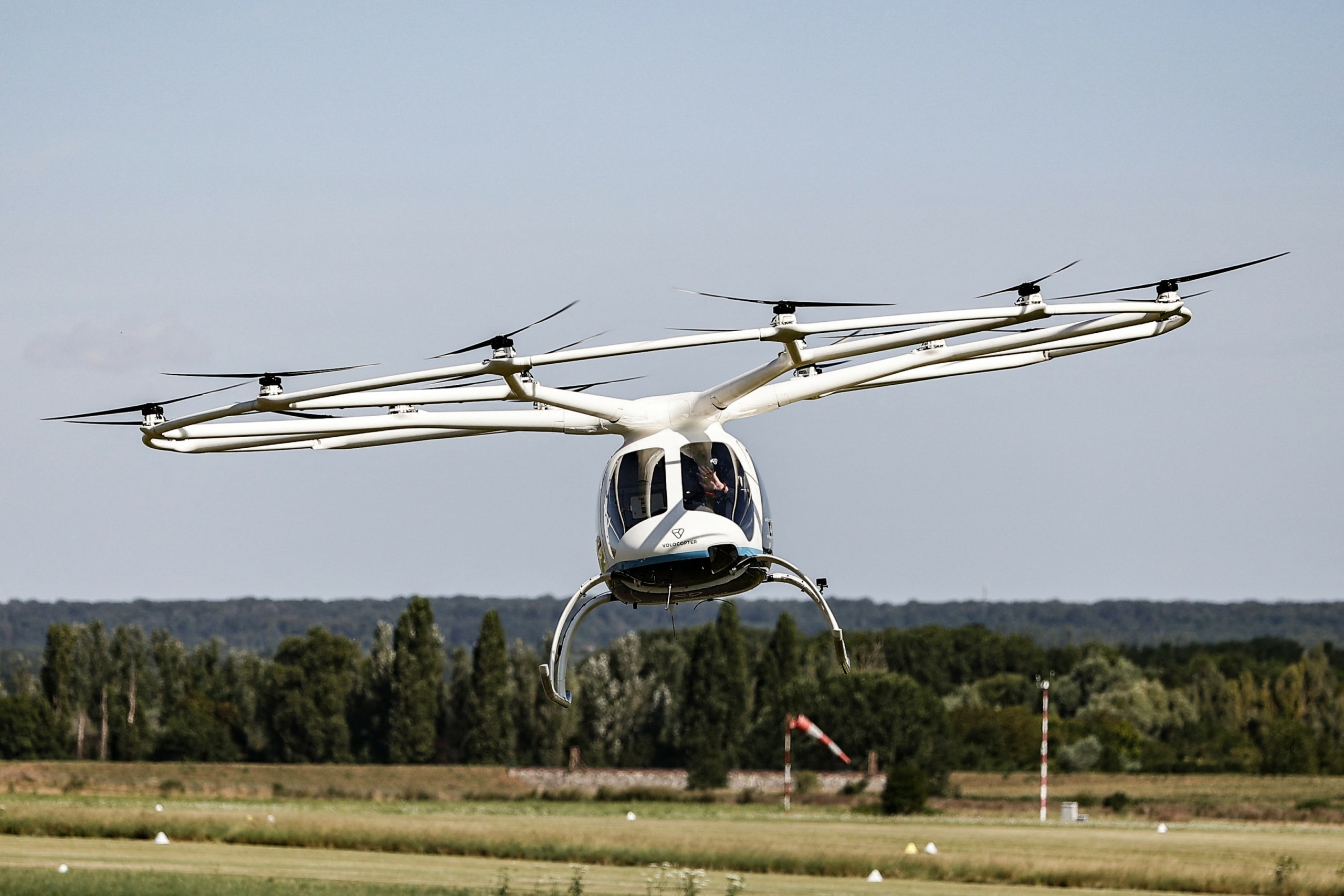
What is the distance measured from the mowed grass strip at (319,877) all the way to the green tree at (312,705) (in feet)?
242

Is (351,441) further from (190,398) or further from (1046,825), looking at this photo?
(1046,825)

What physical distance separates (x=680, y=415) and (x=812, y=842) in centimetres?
3519

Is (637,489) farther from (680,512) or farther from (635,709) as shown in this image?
(635,709)

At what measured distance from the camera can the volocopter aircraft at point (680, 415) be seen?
23.3 meters

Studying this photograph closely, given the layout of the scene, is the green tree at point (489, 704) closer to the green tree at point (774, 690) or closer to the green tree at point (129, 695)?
the green tree at point (774, 690)

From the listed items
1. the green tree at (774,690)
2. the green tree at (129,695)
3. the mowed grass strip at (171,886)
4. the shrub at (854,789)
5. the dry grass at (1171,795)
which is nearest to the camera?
the mowed grass strip at (171,886)

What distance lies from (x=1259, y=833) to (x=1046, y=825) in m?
8.33

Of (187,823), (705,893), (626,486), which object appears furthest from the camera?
(187,823)

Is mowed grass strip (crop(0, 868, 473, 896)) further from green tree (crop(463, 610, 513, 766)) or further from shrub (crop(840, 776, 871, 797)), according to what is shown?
green tree (crop(463, 610, 513, 766))

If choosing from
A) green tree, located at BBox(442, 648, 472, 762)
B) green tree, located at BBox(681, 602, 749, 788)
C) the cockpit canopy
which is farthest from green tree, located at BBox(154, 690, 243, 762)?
the cockpit canopy

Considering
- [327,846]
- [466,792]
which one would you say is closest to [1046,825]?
[327,846]

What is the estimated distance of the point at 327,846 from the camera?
57812mm

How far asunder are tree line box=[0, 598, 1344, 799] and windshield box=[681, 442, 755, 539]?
71075mm

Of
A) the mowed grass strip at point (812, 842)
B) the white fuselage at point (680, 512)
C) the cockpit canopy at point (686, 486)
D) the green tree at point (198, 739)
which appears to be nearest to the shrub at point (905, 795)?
the mowed grass strip at point (812, 842)
